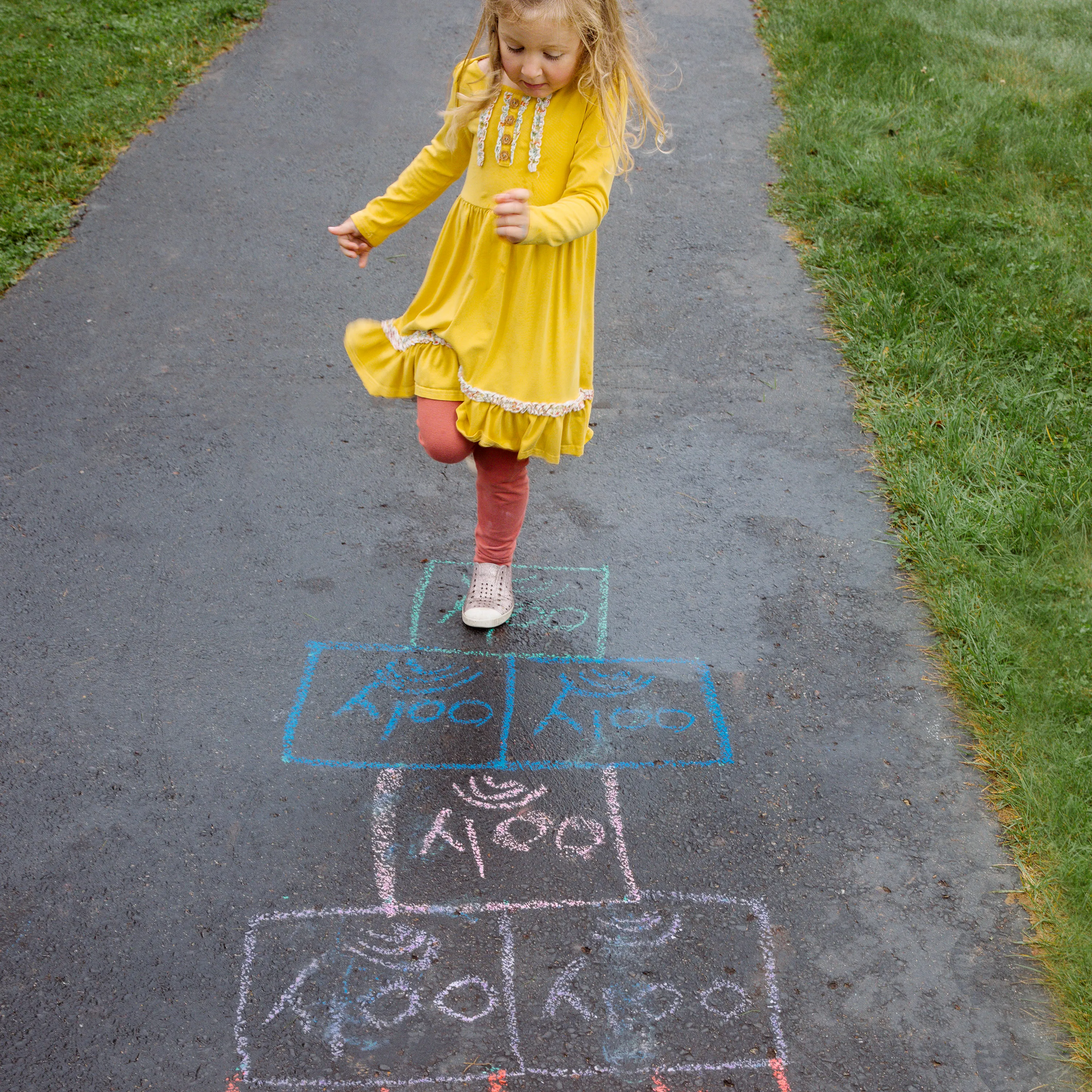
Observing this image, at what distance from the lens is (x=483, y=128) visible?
8.52ft

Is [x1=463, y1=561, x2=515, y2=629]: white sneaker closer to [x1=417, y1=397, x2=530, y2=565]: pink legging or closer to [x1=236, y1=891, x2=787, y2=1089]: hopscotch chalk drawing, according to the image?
[x1=417, y1=397, x2=530, y2=565]: pink legging

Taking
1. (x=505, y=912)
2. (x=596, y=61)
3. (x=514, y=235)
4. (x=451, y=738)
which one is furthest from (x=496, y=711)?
(x=596, y=61)

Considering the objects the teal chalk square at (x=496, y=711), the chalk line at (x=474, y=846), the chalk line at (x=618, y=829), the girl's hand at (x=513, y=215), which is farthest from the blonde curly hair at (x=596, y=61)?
the chalk line at (x=474, y=846)

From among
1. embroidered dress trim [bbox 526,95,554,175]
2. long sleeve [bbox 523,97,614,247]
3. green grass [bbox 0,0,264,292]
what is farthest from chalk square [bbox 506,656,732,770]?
green grass [bbox 0,0,264,292]

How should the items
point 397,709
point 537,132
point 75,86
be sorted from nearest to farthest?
point 537,132 → point 397,709 → point 75,86

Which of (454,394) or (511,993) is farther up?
(454,394)

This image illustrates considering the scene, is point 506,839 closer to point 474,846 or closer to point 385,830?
point 474,846

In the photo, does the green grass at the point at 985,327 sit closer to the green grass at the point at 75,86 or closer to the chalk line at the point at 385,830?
the chalk line at the point at 385,830

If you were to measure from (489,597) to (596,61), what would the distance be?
4.92 ft

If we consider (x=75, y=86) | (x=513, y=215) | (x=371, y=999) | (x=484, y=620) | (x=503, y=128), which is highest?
(x=503, y=128)

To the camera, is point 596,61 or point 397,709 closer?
point 596,61

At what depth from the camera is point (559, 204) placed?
8.04ft

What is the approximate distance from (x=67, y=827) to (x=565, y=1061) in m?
1.32

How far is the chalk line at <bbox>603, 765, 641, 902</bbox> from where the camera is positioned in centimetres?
248
